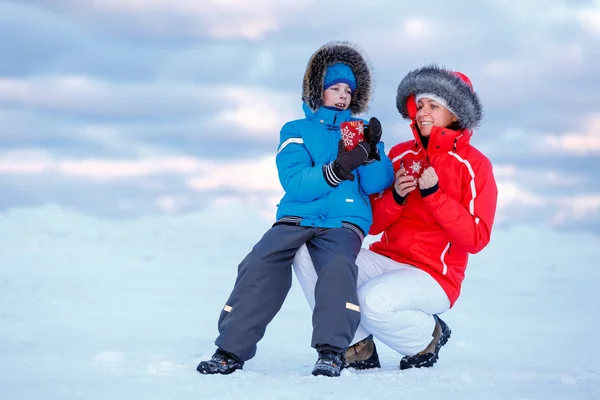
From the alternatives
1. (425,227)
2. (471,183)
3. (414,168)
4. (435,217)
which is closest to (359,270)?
(425,227)

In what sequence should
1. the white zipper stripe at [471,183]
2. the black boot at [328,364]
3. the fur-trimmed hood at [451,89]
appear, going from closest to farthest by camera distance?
the black boot at [328,364], the white zipper stripe at [471,183], the fur-trimmed hood at [451,89]

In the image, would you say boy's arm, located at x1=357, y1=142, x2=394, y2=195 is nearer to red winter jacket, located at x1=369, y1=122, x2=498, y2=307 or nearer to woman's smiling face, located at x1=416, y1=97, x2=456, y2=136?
red winter jacket, located at x1=369, y1=122, x2=498, y2=307

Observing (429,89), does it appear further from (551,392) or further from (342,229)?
(551,392)

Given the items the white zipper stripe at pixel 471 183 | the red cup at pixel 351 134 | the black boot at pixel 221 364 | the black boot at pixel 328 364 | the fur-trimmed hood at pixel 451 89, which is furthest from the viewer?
the fur-trimmed hood at pixel 451 89

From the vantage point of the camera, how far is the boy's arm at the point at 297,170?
397cm

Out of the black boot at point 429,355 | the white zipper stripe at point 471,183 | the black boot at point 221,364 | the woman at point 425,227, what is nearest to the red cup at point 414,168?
the woman at point 425,227

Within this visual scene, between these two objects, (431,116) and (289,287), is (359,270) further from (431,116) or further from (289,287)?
(431,116)

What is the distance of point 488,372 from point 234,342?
4.77 feet

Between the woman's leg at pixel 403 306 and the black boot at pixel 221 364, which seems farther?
the woman's leg at pixel 403 306

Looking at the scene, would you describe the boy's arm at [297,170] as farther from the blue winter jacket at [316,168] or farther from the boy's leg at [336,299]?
the boy's leg at [336,299]

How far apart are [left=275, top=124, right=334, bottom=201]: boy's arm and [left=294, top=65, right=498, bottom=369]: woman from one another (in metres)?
0.37

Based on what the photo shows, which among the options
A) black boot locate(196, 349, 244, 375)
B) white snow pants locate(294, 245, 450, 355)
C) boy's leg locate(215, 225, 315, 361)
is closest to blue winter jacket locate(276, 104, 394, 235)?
boy's leg locate(215, 225, 315, 361)

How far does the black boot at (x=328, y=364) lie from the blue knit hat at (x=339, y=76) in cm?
150

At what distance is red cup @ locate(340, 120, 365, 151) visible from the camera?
404cm
